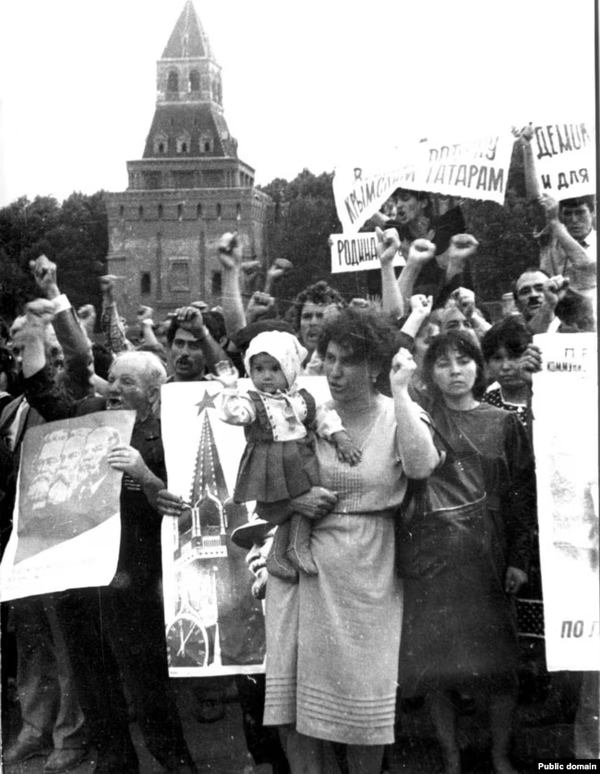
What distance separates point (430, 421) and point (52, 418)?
1621 mm

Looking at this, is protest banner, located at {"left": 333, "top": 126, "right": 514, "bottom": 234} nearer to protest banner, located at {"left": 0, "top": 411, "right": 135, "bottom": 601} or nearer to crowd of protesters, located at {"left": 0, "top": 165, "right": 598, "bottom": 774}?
crowd of protesters, located at {"left": 0, "top": 165, "right": 598, "bottom": 774}

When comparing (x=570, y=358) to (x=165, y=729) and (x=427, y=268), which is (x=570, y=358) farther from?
(x=165, y=729)

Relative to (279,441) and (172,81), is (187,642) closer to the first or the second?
(279,441)

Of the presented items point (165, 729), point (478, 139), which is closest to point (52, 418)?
point (165, 729)

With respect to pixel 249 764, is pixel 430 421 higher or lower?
higher

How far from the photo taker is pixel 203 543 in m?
4.61

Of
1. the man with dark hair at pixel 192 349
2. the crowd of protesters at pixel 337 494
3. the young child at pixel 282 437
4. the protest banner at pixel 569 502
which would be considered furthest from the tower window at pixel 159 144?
the protest banner at pixel 569 502

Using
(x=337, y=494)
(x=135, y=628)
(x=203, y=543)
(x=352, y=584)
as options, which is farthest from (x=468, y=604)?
(x=135, y=628)

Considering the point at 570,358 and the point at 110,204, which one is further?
the point at 110,204

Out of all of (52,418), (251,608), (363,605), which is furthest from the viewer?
(52,418)

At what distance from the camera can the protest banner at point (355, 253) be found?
480cm

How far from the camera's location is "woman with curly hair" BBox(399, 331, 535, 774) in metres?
4.30

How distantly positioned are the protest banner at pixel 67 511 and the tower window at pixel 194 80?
4.51 ft

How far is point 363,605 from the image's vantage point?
13.5 ft
